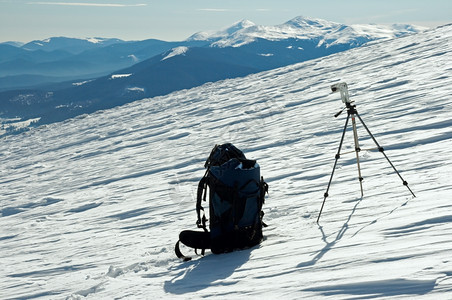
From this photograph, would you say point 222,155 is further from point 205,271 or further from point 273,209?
point 273,209

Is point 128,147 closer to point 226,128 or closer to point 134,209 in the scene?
point 226,128

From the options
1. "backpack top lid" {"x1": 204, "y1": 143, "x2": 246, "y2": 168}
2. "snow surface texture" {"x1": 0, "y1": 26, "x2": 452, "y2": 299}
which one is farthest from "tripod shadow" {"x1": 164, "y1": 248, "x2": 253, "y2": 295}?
"backpack top lid" {"x1": 204, "y1": 143, "x2": 246, "y2": 168}

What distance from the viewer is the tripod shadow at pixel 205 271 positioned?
3691mm

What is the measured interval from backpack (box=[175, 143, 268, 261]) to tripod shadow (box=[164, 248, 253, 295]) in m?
0.13

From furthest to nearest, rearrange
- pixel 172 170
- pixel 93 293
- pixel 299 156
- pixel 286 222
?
pixel 172 170 < pixel 299 156 < pixel 286 222 < pixel 93 293

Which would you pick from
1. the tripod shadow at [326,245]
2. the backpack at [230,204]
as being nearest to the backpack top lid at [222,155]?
the backpack at [230,204]

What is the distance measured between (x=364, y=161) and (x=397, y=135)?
5.76 ft

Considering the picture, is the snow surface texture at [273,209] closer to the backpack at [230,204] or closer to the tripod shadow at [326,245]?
the tripod shadow at [326,245]

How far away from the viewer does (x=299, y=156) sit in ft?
29.0

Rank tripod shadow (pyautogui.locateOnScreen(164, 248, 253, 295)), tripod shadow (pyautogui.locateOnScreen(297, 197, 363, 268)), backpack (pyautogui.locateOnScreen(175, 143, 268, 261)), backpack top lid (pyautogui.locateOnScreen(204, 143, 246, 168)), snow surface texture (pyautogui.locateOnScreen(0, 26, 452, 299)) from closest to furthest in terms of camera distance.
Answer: snow surface texture (pyautogui.locateOnScreen(0, 26, 452, 299)), tripod shadow (pyautogui.locateOnScreen(297, 197, 363, 268)), tripod shadow (pyautogui.locateOnScreen(164, 248, 253, 295)), backpack (pyautogui.locateOnScreen(175, 143, 268, 261)), backpack top lid (pyautogui.locateOnScreen(204, 143, 246, 168))

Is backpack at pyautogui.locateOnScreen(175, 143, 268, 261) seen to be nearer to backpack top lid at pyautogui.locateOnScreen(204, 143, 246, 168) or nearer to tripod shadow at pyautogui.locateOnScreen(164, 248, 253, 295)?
backpack top lid at pyautogui.locateOnScreen(204, 143, 246, 168)

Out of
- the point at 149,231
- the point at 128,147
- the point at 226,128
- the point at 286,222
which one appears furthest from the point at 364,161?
the point at 128,147

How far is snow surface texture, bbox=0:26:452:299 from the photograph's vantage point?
329 cm

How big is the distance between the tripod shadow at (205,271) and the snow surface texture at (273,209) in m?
0.02
